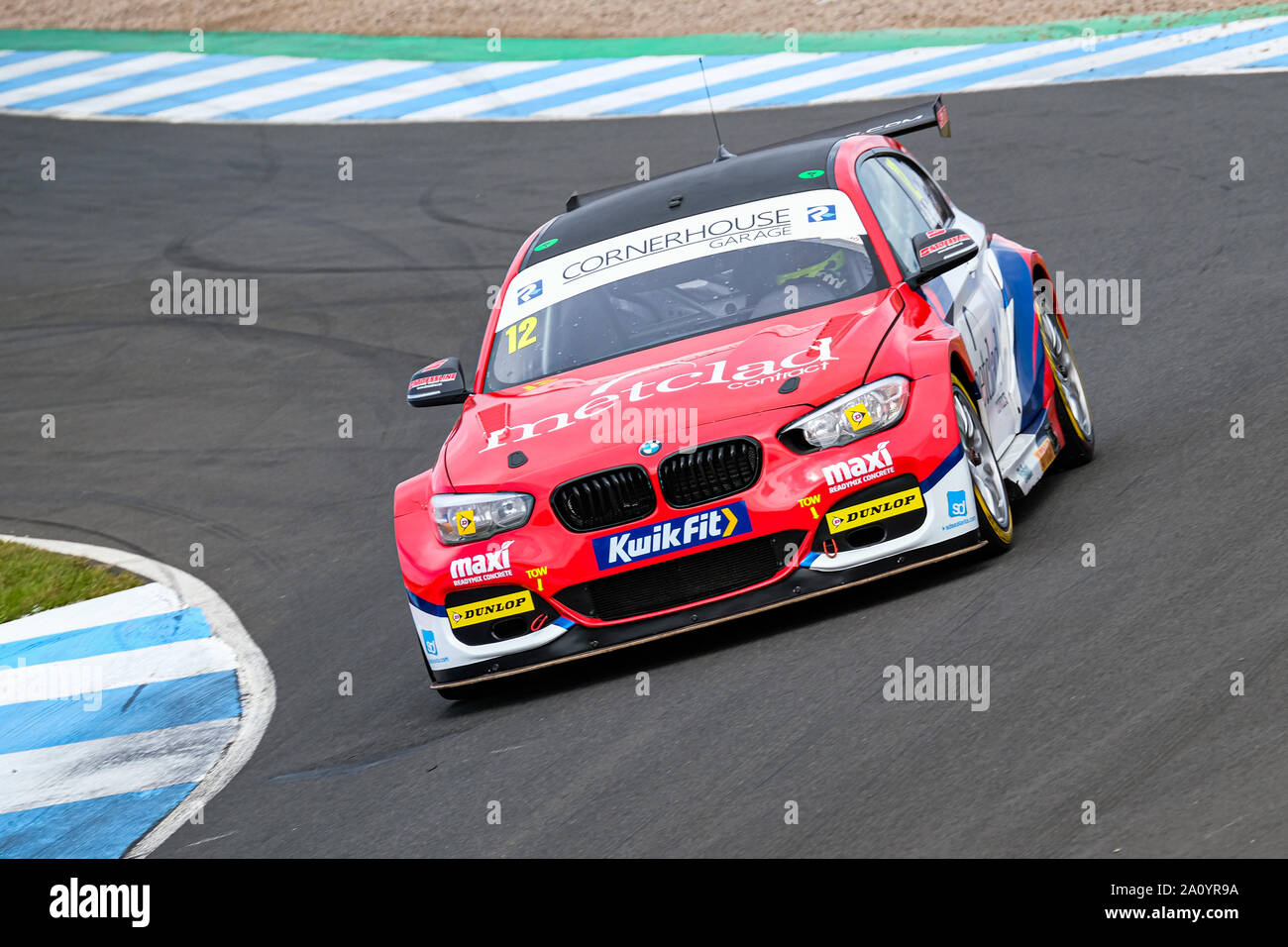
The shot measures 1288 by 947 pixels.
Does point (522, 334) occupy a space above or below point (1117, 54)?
below

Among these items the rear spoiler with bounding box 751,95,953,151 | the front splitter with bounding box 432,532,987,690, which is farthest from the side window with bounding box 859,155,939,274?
the front splitter with bounding box 432,532,987,690

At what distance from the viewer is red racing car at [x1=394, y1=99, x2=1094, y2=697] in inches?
264

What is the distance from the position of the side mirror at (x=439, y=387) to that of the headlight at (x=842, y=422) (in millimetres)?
1627

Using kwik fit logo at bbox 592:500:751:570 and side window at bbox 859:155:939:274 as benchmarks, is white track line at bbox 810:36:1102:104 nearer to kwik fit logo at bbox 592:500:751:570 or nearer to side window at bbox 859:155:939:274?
side window at bbox 859:155:939:274

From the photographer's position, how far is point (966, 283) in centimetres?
806

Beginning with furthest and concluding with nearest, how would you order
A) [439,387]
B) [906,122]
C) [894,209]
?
[906,122], [894,209], [439,387]

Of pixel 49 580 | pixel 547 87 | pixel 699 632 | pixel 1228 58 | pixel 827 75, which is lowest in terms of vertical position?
pixel 699 632

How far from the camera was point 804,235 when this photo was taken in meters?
7.79

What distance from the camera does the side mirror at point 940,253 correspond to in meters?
7.32

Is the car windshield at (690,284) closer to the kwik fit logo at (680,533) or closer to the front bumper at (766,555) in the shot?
the front bumper at (766,555)

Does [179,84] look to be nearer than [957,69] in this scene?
No

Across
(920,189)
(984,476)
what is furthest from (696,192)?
(984,476)

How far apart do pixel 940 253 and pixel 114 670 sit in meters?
4.20

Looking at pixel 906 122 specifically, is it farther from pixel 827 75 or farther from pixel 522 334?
pixel 827 75
